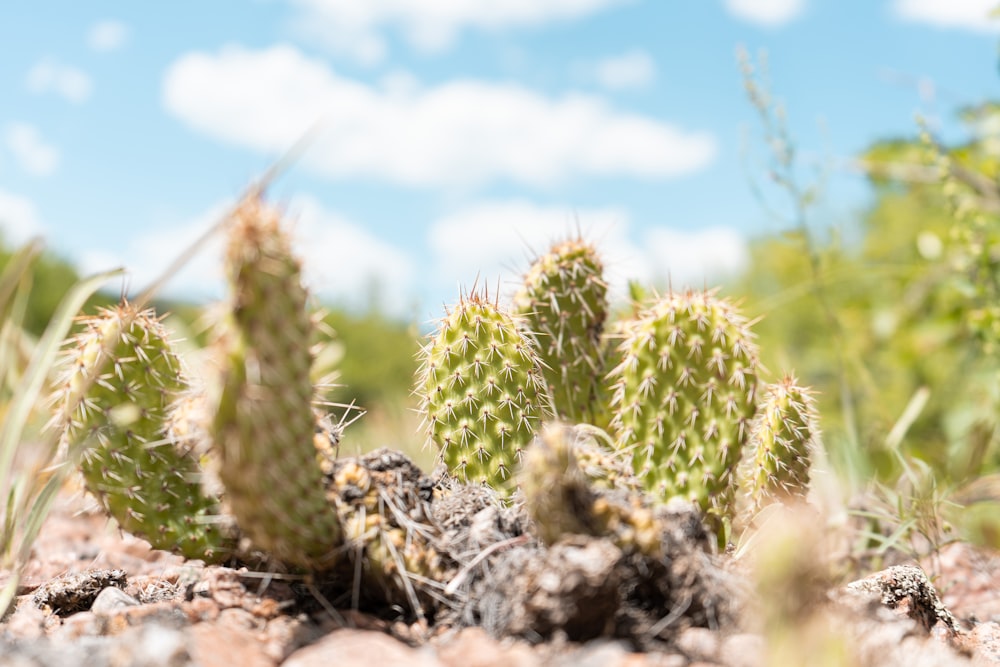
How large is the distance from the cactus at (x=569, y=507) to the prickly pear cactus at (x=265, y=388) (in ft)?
Result: 1.26

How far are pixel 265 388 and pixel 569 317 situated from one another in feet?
4.37

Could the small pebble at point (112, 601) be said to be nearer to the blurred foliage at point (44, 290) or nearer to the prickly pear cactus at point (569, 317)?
the prickly pear cactus at point (569, 317)

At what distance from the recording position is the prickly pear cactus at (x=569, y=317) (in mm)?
2609

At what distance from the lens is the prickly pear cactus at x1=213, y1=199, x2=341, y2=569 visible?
140 cm

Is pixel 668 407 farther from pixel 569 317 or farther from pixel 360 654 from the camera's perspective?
pixel 360 654

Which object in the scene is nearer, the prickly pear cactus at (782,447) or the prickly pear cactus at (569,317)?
the prickly pear cactus at (782,447)

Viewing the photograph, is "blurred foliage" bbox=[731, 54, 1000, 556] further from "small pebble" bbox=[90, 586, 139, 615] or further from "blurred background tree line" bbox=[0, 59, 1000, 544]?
"small pebble" bbox=[90, 586, 139, 615]

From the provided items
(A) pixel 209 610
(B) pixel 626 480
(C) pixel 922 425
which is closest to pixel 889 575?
(B) pixel 626 480

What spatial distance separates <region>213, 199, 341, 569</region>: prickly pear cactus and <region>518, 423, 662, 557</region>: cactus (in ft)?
1.26

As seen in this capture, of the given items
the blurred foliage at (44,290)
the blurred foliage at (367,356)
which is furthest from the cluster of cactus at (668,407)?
the blurred foliage at (44,290)

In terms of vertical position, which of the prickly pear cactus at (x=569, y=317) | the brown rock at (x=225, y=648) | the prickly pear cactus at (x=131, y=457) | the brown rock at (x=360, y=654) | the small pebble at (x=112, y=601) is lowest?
the small pebble at (x=112, y=601)

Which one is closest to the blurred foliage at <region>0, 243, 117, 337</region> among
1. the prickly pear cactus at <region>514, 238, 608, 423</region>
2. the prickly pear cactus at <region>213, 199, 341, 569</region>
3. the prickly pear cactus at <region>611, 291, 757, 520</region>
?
the prickly pear cactus at <region>514, 238, 608, 423</region>

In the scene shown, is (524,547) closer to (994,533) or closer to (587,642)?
(587,642)

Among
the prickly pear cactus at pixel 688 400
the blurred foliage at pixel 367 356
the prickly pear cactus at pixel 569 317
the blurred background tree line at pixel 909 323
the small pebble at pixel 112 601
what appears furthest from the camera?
the blurred foliage at pixel 367 356
